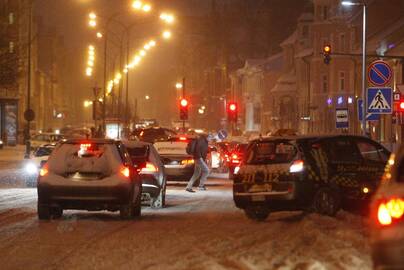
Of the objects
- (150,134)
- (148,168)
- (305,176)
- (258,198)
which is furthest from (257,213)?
(150,134)

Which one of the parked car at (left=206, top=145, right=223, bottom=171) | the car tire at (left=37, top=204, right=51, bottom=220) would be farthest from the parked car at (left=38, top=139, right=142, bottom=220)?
the parked car at (left=206, top=145, right=223, bottom=171)

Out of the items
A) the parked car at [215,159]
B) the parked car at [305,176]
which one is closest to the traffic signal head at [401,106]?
the parked car at [215,159]

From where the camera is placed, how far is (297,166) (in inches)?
650

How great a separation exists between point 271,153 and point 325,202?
139 centimetres

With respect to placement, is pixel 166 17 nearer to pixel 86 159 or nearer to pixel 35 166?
pixel 35 166

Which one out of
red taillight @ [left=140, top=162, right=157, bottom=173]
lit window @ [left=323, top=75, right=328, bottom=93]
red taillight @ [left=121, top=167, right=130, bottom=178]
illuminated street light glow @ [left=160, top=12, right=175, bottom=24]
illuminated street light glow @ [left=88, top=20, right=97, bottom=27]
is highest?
illuminated street light glow @ [left=88, top=20, right=97, bottom=27]

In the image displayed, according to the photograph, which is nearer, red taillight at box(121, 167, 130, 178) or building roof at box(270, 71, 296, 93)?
red taillight at box(121, 167, 130, 178)

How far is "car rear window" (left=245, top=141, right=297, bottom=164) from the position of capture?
16812 millimetres

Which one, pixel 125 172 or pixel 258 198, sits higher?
pixel 125 172

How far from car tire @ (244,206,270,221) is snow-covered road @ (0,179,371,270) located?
0.15m

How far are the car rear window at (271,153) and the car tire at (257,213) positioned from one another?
879mm

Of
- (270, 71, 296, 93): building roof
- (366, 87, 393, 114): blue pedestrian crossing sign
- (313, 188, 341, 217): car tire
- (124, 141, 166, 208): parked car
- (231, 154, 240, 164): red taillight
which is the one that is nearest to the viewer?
(313, 188, 341, 217): car tire

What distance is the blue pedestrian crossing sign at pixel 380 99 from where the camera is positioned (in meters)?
23.8

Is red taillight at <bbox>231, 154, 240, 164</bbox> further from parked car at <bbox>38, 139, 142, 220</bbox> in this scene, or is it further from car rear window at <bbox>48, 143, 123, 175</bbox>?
car rear window at <bbox>48, 143, 123, 175</bbox>
